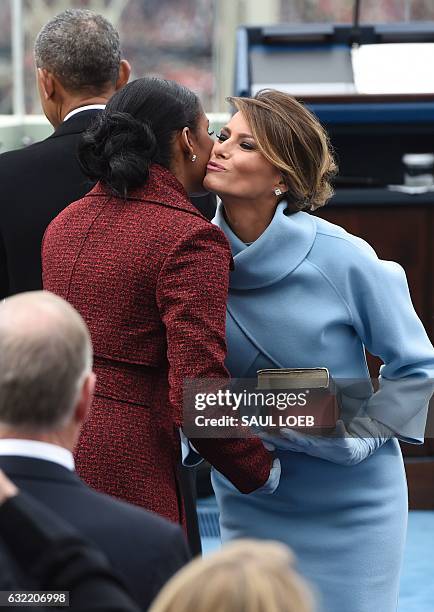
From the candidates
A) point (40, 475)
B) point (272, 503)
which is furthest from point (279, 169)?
point (40, 475)

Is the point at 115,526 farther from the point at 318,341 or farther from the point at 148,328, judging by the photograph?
the point at 318,341

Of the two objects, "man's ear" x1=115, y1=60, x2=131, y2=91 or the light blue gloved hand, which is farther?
"man's ear" x1=115, y1=60, x2=131, y2=91

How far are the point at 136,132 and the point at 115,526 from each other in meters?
0.84

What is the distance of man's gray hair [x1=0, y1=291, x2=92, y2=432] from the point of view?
4.46 feet

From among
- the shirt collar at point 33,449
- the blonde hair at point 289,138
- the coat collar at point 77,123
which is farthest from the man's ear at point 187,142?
the shirt collar at point 33,449

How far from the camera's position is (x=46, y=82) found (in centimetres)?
270

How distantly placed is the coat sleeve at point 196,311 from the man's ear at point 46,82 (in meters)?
0.85

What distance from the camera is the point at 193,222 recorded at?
2004mm

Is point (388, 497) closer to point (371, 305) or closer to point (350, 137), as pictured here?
point (371, 305)

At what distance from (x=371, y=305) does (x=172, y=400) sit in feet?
1.33

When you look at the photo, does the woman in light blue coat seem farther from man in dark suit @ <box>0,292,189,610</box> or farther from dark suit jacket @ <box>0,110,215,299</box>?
man in dark suit @ <box>0,292,189,610</box>

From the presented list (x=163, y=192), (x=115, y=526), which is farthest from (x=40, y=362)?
(x=163, y=192)

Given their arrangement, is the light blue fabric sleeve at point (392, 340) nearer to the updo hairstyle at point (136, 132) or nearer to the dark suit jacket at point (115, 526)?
the updo hairstyle at point (136, 132)

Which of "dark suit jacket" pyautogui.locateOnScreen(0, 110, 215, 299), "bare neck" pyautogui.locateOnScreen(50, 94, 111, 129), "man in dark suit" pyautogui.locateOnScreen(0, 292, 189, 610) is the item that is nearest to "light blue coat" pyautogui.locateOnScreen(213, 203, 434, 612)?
"dark suit jacket" pyautogui.locateOnScreen(0, 110, 215, 299)
